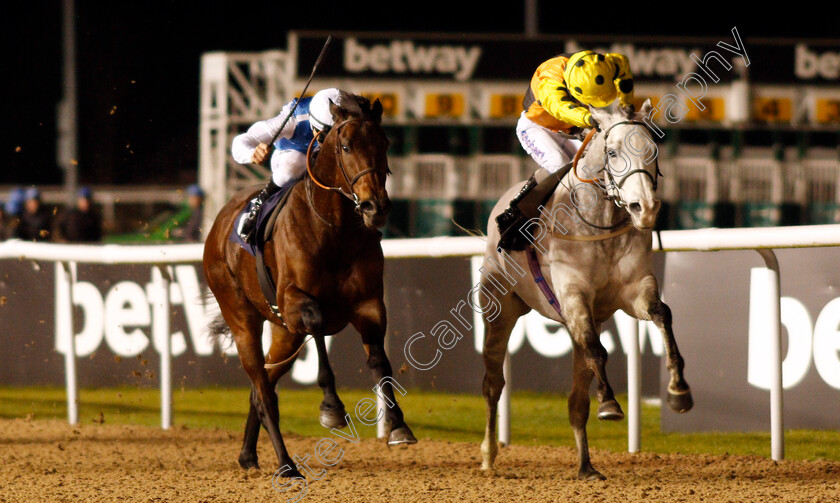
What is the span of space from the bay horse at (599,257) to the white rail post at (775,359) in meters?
0.88

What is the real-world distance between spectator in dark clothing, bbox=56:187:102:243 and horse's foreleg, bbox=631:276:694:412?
863 cm

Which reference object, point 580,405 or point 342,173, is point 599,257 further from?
point 342,173

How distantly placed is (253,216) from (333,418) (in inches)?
40.9

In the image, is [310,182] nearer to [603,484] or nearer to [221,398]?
[603,484]

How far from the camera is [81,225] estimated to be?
482 inches

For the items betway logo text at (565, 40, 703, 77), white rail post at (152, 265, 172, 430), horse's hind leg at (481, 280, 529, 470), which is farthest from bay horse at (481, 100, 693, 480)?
betway logo text at (565, 40, 703, 77)

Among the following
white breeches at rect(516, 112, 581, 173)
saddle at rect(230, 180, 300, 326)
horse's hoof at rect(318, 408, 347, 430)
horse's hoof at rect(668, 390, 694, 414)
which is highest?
white breeches at rect(516, 112, 581, 173)

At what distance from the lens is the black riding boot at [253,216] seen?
208 inches

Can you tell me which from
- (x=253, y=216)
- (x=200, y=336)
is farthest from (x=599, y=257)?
(x=200, y=336)

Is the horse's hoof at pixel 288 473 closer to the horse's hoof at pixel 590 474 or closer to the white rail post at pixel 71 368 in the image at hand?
the horse's hoof at pixel 590 474

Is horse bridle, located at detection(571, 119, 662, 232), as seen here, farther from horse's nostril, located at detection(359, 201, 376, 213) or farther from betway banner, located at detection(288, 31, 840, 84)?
betway banner, located at detection(288, 31, 840, 84)

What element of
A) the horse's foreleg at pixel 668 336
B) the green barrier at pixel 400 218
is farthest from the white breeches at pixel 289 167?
the green barrier at pixel 400 218

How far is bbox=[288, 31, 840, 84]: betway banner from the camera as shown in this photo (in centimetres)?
1499

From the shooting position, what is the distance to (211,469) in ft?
18.5
